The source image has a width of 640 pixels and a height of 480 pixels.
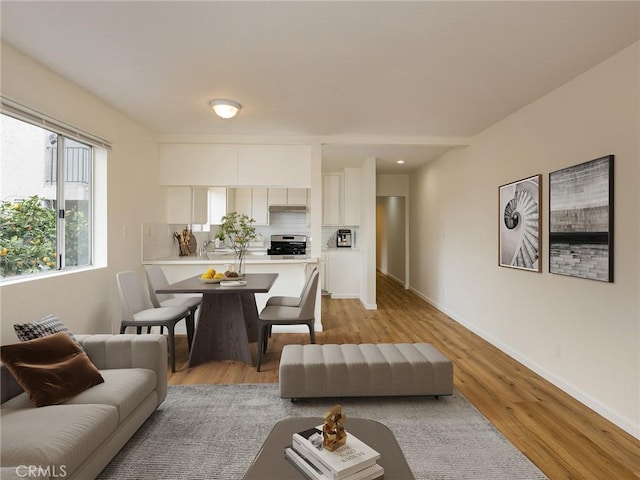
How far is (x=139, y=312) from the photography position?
11.4 feet

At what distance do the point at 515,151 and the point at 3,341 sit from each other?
4.52 m

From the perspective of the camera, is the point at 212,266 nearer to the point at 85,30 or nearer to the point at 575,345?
the point at 85,30

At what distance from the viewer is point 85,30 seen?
7.33 ft

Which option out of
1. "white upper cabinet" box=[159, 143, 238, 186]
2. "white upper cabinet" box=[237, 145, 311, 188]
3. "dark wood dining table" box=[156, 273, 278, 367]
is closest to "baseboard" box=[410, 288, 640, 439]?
"dark wood dining table" box=[156, 273, 278, 367]

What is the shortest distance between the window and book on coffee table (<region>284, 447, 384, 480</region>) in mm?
2356

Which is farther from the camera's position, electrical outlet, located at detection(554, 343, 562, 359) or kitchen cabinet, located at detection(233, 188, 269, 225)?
kitchen cabinet, located at detection(233, 188, 269, 225)

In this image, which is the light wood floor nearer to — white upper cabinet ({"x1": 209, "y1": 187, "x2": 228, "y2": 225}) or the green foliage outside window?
the green foliage outside window

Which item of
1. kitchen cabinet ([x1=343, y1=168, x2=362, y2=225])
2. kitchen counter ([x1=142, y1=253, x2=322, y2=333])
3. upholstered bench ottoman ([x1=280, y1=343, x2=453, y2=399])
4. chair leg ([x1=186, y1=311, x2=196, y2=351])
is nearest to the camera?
upholstered bench ottoman ([x1=280, y1=343, x2=453, y2=399])

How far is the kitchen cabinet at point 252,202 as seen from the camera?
6.48 meters

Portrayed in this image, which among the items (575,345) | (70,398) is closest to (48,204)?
(70,398)

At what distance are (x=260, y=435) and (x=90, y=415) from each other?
3.12 feet

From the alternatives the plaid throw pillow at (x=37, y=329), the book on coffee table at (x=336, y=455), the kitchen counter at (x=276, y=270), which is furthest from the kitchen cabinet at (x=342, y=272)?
the book on coffee table at (x=336, y=455)

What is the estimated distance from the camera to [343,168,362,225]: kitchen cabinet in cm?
694

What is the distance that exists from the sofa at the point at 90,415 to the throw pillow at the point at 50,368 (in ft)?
0.16
